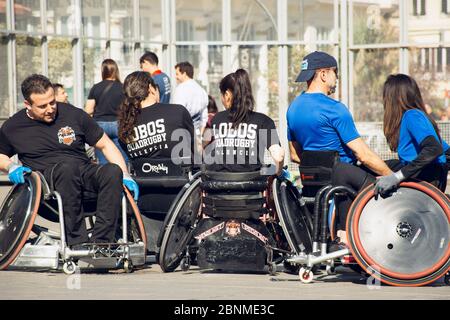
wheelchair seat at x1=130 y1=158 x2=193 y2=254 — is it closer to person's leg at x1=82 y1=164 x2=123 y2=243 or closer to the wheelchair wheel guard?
the wheelchair wheel guard

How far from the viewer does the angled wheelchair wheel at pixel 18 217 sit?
820 centimetres

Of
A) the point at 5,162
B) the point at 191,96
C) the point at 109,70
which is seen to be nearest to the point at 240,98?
the point at 5,162

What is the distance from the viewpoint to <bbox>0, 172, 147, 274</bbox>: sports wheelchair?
8.26 m

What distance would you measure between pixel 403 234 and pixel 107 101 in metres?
5.97

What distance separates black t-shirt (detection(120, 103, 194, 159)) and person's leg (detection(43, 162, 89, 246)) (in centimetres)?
83

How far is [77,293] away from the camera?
286 inches

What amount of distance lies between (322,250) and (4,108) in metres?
9.20

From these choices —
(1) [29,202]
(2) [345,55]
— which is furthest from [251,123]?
(2) [345,55]

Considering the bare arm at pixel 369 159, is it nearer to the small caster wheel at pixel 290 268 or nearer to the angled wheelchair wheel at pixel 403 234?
the angled wheelchair wheel at pixel 403 234

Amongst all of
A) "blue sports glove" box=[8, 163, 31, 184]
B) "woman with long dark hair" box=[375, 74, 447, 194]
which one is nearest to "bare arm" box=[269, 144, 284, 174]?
"woman with long dark hair" box=[375, 74, 447, 194]

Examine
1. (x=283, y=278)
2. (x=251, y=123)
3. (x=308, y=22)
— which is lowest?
(x=283, y=278)

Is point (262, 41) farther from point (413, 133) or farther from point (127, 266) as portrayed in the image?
point (413, 133)

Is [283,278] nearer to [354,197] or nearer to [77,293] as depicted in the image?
[354,197]

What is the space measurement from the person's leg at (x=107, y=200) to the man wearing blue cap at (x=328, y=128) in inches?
53.3
